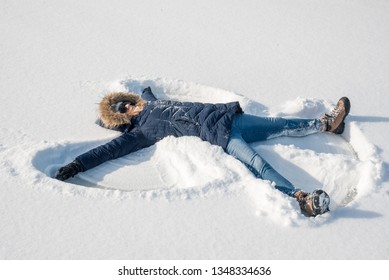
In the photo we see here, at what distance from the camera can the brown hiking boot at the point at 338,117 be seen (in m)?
3.59

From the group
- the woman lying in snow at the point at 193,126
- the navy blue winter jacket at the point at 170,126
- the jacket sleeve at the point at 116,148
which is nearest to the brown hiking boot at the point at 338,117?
the woman lying in snow at the point at 193,126

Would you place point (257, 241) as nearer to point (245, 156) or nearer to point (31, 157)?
point (245, 156)

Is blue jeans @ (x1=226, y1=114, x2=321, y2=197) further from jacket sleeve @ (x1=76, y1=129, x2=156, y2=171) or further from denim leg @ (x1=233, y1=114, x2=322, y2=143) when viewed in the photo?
jacket sleeve @ (x1=76, y1=129, x2=156, y2=171)

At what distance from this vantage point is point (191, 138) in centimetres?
334

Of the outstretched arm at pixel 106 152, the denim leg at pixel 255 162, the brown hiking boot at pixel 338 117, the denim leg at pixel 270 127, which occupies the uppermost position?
the brown hiking boot at pixel 338 117

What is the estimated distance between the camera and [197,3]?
579 cm

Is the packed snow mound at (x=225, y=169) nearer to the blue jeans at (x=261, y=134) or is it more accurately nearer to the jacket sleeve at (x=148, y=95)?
the blue jeans at (x=261, y=134)

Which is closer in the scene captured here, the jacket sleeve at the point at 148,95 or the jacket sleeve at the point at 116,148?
the jacket sleeve at the point at 116,148

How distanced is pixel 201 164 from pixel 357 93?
192 cm

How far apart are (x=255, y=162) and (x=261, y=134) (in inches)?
18.3

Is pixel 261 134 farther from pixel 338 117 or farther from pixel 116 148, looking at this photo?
pixel 116 148

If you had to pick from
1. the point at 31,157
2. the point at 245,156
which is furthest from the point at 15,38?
the point at 245,156
